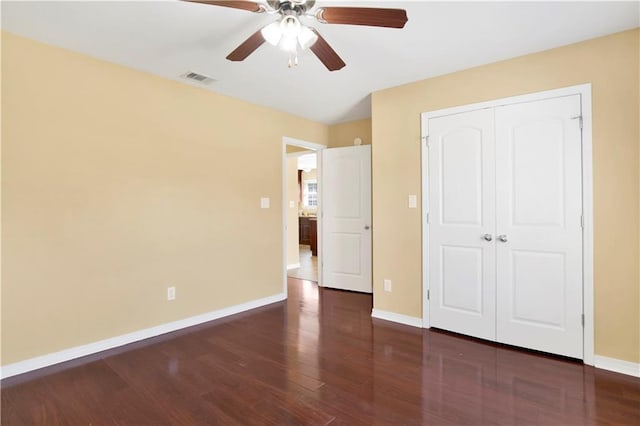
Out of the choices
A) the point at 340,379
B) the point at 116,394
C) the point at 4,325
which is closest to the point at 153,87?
the point at 4,325

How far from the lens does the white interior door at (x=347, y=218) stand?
450 cm

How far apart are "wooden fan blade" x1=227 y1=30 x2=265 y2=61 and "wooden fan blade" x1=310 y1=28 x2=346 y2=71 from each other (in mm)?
312

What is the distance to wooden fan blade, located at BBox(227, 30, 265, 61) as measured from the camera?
1.95 meters

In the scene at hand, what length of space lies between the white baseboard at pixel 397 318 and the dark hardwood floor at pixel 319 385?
0.76ft

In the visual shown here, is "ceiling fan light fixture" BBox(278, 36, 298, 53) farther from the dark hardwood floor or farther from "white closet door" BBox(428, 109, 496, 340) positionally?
the dark hardwood floor

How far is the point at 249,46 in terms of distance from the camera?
2053 millimetres

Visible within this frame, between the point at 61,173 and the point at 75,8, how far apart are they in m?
1.18

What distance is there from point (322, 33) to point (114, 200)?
2157 mm

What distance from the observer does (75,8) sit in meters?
2.07

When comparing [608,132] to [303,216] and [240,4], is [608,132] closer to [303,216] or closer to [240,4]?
[240,4]

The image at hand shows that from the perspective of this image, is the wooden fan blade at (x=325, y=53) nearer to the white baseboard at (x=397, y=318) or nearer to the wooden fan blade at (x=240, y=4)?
the wooden fan blade at (x=240, y=4)

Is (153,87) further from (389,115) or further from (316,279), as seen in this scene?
(316,279)

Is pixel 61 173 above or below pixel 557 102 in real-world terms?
below

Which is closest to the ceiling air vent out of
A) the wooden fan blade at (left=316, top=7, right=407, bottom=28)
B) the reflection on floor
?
the wooden fan blade at (left=316, top=7, right=407, bottom=28)
